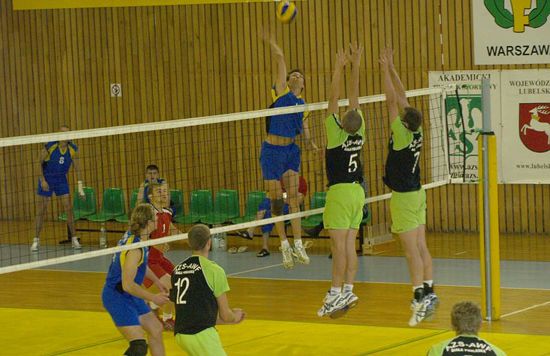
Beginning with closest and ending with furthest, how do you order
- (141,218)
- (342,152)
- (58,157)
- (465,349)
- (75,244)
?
1. (465,349)
2. (141,218)
3. (342,152)
4. (75,244)
5. (58,157)

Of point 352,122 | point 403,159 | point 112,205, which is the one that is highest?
point 352,122

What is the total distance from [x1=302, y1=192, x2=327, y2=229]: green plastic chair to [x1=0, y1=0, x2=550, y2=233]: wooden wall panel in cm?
121

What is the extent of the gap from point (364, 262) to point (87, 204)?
645cm

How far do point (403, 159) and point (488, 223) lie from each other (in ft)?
6.93

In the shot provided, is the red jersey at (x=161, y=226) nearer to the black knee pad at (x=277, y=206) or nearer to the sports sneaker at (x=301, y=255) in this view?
the black knee pad at (x=277, y=206)

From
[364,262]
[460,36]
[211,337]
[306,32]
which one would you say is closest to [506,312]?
[364,262]

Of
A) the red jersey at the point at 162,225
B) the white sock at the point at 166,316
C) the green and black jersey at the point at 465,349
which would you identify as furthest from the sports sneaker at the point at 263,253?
the green and black jersey at the point at 465,349

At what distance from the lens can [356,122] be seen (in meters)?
13.7

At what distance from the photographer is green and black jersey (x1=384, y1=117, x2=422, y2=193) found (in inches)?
549

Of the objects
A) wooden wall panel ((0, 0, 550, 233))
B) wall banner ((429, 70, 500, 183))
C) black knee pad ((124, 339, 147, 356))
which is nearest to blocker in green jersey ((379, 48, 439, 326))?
black knee pad ((124, 339, 147, 356))

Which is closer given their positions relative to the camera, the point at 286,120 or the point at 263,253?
the point at 286,120

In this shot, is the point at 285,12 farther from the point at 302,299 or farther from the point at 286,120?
the point at 302,299

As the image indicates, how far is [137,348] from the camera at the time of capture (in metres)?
12.6

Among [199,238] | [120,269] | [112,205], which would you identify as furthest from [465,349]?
[112,205]
